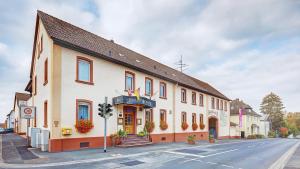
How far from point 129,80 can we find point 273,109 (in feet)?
282

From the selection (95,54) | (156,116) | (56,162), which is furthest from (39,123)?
(156,116)

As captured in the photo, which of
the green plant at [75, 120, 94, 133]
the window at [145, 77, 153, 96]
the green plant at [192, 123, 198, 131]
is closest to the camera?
the green plant at [75, 120, 94, 133]

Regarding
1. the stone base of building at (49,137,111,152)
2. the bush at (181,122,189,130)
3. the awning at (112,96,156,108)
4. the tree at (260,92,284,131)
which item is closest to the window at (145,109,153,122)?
the awning at (112,96,156,108)

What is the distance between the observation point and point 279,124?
3487 inches

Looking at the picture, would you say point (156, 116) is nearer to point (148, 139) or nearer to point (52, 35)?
point (148, 139)

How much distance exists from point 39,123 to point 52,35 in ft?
25.3

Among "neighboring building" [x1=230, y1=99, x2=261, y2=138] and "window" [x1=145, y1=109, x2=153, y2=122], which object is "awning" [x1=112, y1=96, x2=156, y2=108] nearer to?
"window" [x1=145, y1=109, x2=153, y2=122]

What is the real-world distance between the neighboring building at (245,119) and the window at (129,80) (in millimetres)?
39640

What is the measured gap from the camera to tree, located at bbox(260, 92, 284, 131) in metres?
89.4

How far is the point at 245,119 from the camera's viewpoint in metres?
59.6

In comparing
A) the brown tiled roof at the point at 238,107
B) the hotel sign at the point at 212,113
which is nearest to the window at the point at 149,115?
the hotel sign at the point at 212,113

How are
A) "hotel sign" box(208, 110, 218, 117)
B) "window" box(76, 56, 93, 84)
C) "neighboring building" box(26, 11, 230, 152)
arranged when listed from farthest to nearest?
1. "hotel sign" box(208, 110, 218, 117)
2. "window" box(76, 56, 93, 84)
3. "neighboring building" box(26, 11, 230, 152)

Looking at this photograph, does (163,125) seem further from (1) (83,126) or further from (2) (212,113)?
(2) (212,113)

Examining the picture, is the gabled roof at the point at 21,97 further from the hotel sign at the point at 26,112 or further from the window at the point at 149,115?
the hotel sign at the point at 26,112
